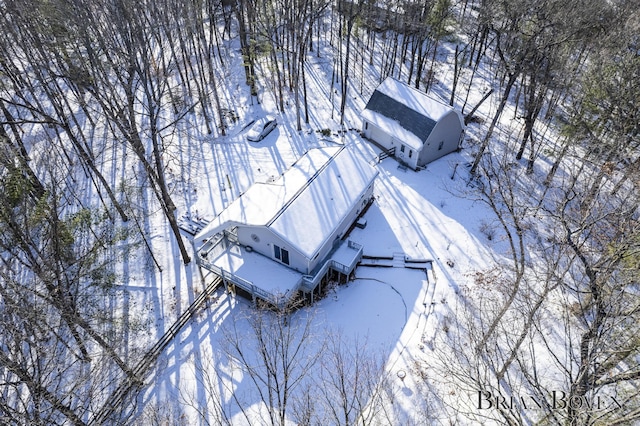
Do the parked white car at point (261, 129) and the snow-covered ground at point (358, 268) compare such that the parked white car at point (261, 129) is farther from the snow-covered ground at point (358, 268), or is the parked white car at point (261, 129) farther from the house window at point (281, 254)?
the house window at point (281, 254)

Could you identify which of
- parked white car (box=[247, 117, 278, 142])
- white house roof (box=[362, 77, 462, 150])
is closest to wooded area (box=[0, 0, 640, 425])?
parked white car (box=[247, 117, 278, 142])

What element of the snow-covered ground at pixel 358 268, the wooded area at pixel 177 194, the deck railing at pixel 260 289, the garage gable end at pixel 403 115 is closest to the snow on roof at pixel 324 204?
the deck railing at pixel 260 289

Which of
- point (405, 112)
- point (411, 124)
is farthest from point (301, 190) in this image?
point (405, 112)

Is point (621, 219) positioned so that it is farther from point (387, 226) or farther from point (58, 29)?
point (58, 29)

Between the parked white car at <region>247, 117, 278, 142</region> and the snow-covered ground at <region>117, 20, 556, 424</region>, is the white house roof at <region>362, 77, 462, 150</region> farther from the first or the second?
the parked white car at <region>247, 117, 278, 142</region>

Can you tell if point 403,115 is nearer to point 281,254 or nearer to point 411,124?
point 411,124

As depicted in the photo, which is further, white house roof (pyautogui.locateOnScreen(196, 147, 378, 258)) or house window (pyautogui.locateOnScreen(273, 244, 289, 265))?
house window (pyautogui.locateOnScreen(273, 244, 289, 265))

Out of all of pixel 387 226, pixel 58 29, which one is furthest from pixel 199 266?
pixel 58 29
